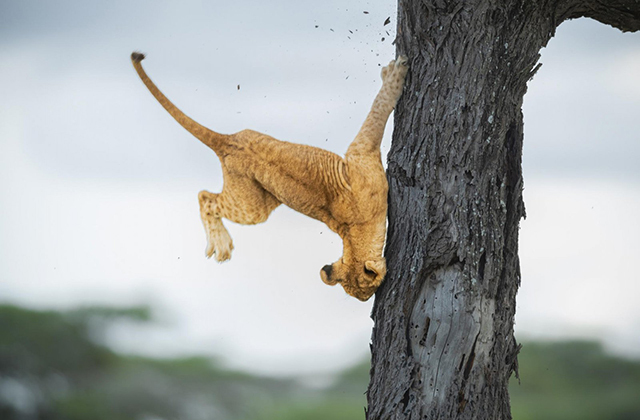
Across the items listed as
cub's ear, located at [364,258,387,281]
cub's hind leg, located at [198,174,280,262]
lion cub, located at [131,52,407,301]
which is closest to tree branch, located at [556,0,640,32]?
lion cub, located at [131,52,407,301]

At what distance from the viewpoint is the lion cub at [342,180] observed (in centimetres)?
391

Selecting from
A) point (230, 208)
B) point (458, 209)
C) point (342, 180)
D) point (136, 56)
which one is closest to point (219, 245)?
point (230, 208)

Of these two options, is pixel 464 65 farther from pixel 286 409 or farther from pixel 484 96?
pixel 286 409

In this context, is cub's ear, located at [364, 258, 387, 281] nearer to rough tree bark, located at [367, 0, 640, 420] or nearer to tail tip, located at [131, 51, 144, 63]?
rough tree bark, located at [367, 0, 640, 420]

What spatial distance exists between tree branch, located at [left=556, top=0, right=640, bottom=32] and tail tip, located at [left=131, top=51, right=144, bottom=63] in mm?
2696

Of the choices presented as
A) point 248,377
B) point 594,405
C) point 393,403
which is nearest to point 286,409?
point 248,377

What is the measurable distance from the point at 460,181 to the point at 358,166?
64 cm

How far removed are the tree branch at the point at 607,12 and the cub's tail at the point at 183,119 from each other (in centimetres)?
231

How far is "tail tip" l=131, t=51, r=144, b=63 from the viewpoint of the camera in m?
4.21

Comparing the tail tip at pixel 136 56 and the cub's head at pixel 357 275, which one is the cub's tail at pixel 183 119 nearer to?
the tail tip at pixel 136 56

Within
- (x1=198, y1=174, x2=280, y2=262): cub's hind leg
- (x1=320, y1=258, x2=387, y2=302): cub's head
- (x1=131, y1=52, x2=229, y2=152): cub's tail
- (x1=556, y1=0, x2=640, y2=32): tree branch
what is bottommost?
(x1=320, y1=258, x2=387, y2=302): cub's head

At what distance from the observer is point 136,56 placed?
166 inches

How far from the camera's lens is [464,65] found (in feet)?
12.3

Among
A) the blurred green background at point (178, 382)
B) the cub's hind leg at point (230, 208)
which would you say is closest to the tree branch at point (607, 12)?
the cub's hind leg at point (230, 208)
